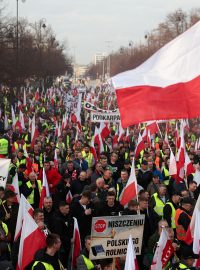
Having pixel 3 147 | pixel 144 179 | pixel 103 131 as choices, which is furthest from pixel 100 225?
pixel 103 131

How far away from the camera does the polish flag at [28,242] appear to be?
6.98 m

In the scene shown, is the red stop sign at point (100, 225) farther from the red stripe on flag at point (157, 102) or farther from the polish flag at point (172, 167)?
the polish flag at point (172, 167)

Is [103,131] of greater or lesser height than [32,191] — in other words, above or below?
above

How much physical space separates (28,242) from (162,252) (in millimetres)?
1483

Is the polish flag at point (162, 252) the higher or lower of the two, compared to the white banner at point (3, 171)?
lower

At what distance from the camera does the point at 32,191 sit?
36.3 ft

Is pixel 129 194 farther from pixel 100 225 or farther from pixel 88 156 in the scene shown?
pixel 88 156

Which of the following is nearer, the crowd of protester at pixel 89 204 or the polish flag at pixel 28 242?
the polish flag at pixel 28 242

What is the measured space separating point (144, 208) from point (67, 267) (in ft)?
4.73

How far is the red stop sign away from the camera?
22.0 feet

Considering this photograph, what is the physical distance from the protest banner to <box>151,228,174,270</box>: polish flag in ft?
0.80

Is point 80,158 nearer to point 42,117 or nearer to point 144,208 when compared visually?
point 144,208

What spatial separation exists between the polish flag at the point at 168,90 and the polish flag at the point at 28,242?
167cm

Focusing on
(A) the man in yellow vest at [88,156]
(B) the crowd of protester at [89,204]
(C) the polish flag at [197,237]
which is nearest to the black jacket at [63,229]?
(B) the crowd of protester at [89,204]
